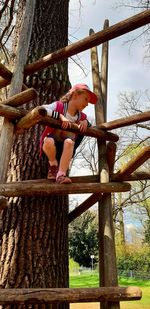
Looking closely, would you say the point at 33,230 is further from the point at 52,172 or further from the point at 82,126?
the point at 82,126

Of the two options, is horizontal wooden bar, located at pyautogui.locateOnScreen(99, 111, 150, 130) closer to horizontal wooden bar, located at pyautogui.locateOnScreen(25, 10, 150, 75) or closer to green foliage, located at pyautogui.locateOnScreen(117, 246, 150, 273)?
horizontal wooden bar, located at pyautogui.locateOnScreen(25, 10, 150, 75)

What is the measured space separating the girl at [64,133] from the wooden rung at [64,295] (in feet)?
2.30

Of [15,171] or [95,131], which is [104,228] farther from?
[15,171]

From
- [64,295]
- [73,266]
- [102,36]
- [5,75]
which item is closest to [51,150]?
[5,75]

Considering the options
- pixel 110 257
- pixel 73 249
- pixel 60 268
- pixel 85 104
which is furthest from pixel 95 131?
pixel 73 249

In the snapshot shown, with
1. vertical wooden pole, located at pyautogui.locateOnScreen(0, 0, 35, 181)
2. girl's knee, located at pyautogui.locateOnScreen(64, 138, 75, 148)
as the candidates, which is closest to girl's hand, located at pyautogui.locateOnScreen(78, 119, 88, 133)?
girl's knee, located at pyautogui.locateOnScreen(64, 138, 75, 148)

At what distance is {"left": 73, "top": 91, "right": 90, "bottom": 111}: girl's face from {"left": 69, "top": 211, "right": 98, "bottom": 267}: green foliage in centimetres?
1843

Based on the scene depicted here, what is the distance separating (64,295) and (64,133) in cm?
117

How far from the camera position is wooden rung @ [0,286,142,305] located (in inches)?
65.1

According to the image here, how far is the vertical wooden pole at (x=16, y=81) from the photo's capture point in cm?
212

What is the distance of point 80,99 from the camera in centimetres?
260

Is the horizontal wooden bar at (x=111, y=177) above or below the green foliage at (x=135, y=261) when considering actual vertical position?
above

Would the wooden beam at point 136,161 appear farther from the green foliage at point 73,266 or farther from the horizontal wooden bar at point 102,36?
the green foliage at point 73,266

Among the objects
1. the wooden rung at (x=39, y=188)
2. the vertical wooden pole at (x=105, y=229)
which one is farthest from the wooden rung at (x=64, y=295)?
the wooden rung at (x=39, y=188)
